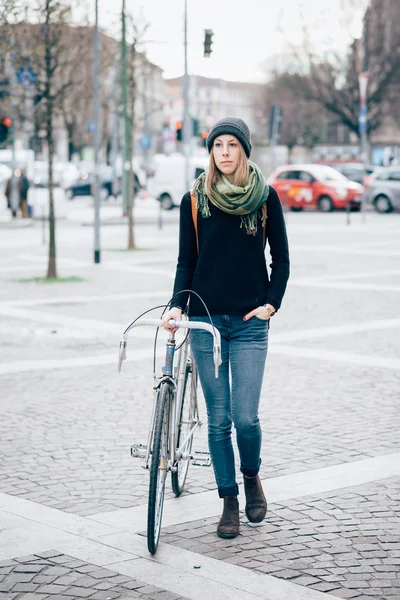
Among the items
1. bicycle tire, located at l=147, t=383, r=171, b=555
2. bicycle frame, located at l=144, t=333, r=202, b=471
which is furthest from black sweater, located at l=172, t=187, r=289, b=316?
bicycle tire, located at l=147, t=383, r=171, b=555

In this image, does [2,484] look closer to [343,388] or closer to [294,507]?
[294,507]

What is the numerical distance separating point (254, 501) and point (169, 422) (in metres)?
0.60

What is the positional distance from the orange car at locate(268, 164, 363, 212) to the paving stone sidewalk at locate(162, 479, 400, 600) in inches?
1338

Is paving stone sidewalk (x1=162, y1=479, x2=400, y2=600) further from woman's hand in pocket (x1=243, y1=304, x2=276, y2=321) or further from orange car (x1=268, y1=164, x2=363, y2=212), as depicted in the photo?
orange car (x1=268, y1=164, x2=363, y2=212)

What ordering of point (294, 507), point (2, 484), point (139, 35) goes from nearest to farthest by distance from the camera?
point (294, 507)
point (2, 484)
point (139, 35)

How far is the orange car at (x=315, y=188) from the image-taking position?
39.1 m

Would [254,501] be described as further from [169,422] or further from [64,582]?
[64,582]

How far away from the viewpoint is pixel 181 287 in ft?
16.2

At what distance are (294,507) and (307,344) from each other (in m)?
5.11

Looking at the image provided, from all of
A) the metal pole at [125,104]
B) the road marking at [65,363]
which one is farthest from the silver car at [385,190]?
the road marking at [65,363]

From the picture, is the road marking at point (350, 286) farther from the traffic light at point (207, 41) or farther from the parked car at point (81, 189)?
the parked car at point (81, 189)

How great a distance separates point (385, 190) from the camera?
124 feet

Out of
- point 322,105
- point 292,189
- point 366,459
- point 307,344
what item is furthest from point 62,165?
point 366,459

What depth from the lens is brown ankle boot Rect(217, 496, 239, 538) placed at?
485cm
